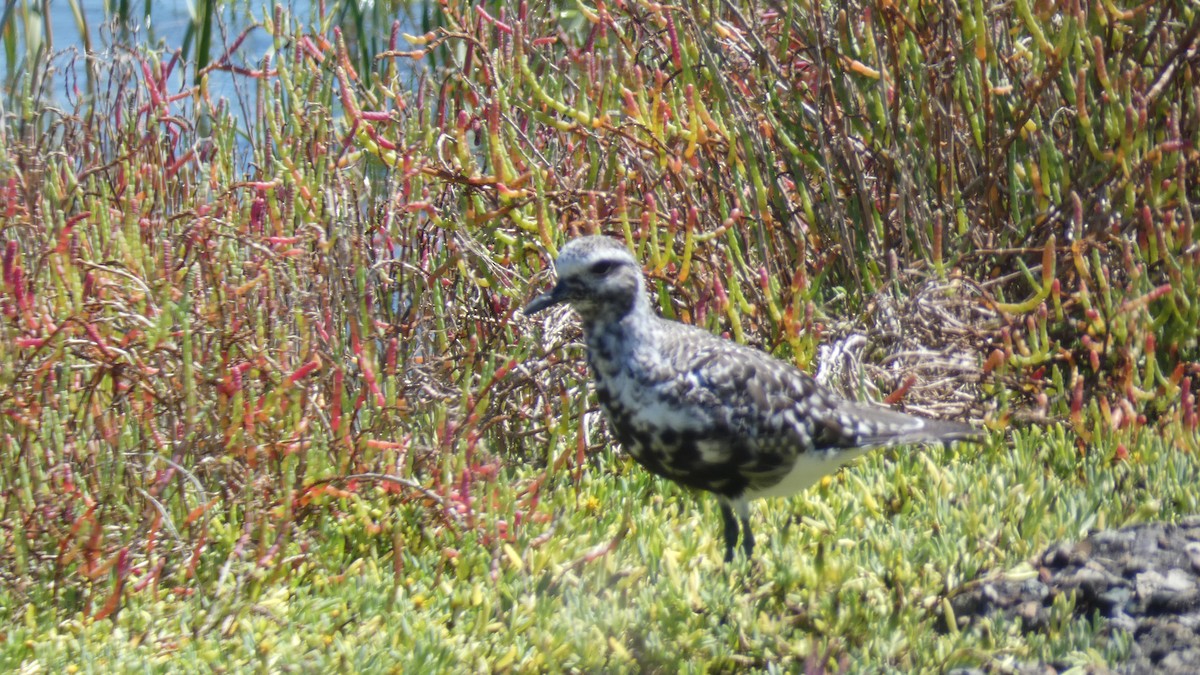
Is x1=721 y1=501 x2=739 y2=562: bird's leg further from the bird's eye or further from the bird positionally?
the bird's eye

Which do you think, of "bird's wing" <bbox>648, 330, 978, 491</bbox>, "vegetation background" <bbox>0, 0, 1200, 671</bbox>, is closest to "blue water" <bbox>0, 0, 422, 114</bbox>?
"vegetation background" <bbox>0, 0, 1200, 671</bbox>

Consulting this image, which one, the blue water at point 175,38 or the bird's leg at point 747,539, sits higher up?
the blue water at point 175,38

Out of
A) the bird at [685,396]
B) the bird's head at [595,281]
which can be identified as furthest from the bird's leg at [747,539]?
the bird's head at [595,281]

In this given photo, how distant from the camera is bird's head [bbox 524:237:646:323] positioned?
13.1ft

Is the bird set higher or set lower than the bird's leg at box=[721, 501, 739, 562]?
higher

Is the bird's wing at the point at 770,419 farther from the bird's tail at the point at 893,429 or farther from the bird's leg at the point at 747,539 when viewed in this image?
the bird's leg at the point at 747,539

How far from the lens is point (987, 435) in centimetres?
502

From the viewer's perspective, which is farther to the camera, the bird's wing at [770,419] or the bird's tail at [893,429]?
the bird's tail at [893,429]

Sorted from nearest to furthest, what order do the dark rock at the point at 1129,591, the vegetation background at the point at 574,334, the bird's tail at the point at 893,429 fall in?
the dark rock at the point at 1129,591, the vegetation background at the point at 574,334, the bird's tail at the point at 893,429

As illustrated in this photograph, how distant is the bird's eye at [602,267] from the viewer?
4.01 meters

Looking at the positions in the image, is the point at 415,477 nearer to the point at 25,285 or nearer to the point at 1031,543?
the point at 25,285

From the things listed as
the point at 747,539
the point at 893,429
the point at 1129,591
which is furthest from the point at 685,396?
the point at 1129,591

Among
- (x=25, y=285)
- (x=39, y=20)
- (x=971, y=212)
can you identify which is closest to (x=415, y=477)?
(x=25, y=285)

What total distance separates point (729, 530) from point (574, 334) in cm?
146
